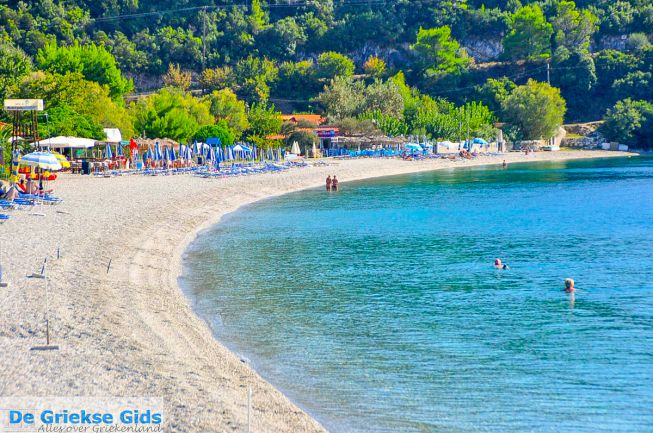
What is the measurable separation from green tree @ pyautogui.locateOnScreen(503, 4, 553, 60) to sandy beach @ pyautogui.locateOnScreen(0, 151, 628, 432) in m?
120

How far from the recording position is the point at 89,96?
6844 centimetres

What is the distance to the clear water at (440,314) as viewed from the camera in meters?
15.3

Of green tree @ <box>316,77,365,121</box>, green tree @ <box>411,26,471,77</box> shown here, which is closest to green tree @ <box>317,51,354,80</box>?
green tree @ <box>411,26,471,77</box>

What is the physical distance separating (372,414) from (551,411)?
117 inches

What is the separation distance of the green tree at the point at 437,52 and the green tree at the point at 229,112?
56.8 meters

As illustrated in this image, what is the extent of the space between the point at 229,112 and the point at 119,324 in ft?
251

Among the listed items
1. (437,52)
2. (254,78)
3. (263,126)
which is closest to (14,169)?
(263,126)

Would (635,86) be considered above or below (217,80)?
below

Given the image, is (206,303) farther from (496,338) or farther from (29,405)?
(29,405)

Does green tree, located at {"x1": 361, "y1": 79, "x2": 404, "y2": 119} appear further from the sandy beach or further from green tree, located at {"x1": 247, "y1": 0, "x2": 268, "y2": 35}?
the sandy beach

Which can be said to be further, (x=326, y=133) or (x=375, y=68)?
(x=375, y=68)

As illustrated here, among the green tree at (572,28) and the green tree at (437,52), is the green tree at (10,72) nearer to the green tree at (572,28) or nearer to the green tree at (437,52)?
the green tree at (437,52)

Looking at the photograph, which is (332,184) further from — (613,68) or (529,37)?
(529,37)

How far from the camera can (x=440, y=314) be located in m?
22.1
